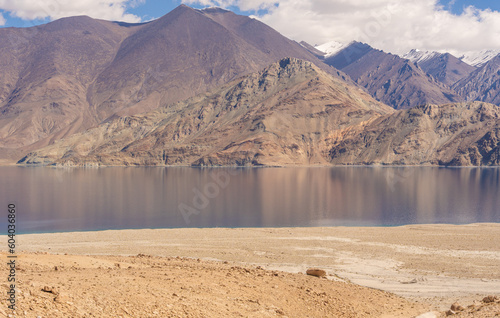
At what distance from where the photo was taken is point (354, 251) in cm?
3419

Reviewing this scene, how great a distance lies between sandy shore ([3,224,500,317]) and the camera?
77.6ft

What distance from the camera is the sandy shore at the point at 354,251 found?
77.6 ft

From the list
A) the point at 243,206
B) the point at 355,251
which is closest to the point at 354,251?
the point at 355,251

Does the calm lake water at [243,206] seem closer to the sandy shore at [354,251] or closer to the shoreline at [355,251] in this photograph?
the shoreline at [355,251]

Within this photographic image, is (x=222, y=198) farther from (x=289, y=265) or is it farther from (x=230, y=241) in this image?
(x=289, y=265)

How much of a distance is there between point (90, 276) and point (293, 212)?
49.8 metres

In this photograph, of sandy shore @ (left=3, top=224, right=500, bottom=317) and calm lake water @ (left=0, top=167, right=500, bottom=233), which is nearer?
sandy shore @ (left=3, top=224, right=500, bottom=317)

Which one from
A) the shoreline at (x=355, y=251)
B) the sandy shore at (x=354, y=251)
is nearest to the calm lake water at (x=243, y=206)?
the shoreline at (x=355, y=251)

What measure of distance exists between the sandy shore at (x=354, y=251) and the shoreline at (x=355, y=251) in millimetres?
47

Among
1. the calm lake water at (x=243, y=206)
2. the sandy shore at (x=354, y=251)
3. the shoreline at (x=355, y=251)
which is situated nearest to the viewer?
the sandy shore at (x=354, y=251)

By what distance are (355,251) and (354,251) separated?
0.07 metres

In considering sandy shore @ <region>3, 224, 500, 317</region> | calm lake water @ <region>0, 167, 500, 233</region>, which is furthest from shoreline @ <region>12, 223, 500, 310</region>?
calm lake water @ <region>0, 167, 500, 233</region>

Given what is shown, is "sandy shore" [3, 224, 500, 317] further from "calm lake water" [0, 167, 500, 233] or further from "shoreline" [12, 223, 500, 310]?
"calm lake water" [0, 167, 500, 233]

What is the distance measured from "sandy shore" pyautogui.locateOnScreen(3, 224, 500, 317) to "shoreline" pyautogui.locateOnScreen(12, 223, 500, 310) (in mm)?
47
